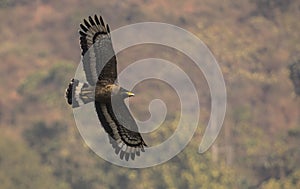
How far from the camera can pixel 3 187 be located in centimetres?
4556

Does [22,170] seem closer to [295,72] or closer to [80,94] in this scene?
[295,72]

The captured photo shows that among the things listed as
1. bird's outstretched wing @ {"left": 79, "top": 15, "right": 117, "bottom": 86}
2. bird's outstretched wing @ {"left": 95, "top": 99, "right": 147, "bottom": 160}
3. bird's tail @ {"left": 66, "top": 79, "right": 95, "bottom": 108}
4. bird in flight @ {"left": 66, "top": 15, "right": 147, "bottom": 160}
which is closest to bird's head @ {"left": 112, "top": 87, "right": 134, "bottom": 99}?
bird in flight @ {"left": 66, "top": 15, "right": 147, "bottom": 160}

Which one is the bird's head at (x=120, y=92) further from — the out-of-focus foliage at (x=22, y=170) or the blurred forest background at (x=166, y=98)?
the out-of-focus foliage at (x=22, y=170)

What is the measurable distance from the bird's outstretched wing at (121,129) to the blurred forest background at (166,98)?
26470mm

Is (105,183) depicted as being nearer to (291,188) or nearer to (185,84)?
(291,188)

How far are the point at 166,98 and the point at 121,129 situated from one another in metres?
42.0

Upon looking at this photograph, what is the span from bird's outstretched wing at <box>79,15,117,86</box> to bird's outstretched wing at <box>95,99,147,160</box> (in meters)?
0.75

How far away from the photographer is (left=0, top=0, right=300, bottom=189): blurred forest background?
46812 mm

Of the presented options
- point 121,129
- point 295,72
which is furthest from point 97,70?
point 295,72

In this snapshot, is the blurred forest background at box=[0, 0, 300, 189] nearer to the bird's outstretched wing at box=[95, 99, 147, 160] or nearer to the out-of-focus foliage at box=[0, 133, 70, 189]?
the out-of-focus foliage at box=[0, 133, 70, 189]

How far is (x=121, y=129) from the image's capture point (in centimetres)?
1748

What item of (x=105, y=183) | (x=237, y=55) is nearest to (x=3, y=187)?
(x=105, y=183)

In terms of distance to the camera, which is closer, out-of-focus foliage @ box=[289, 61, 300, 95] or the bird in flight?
the bird in flight

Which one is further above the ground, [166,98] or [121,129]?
[166,98]
